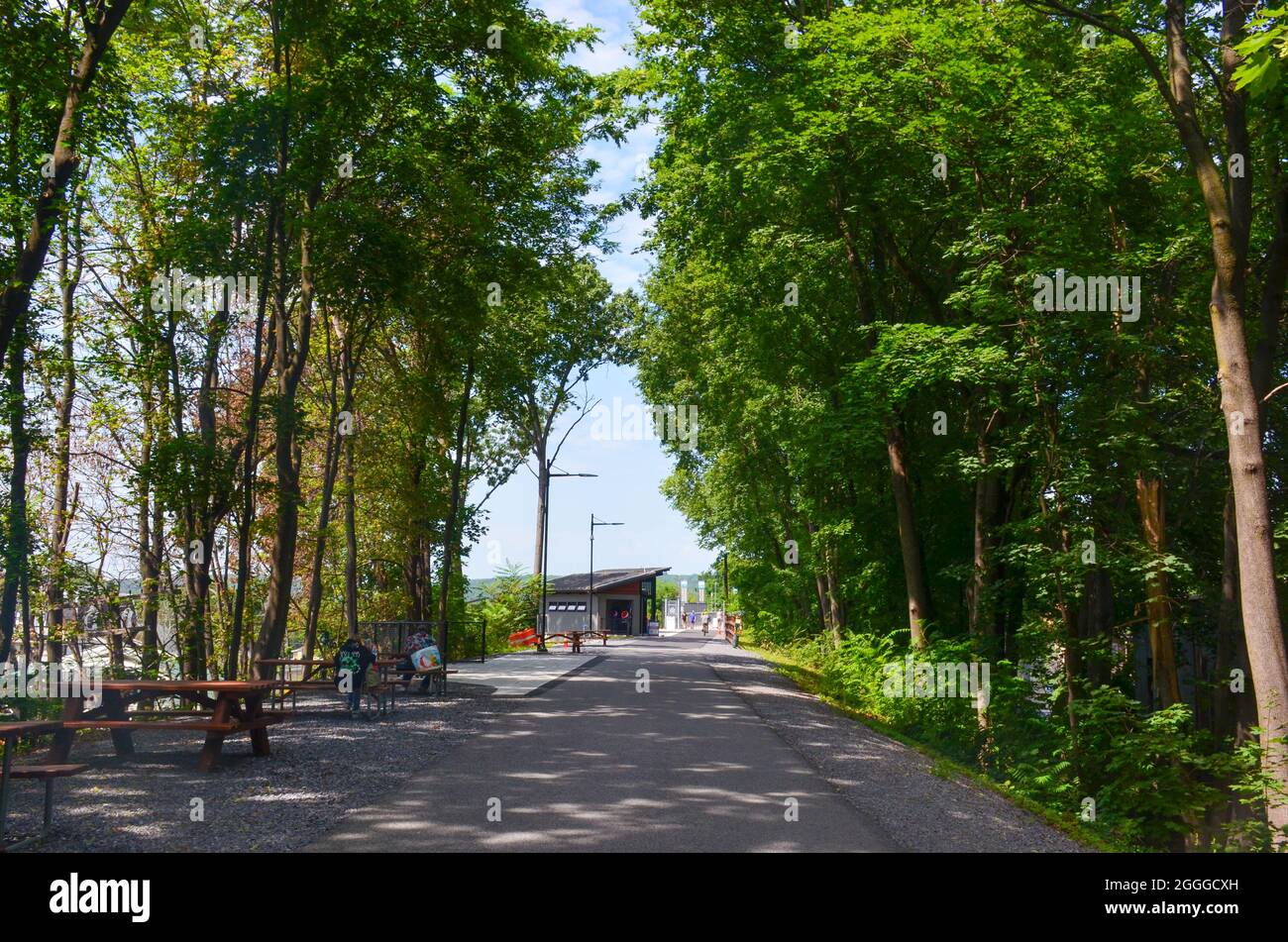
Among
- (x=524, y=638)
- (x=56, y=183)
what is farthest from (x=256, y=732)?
(x=524, y=638)

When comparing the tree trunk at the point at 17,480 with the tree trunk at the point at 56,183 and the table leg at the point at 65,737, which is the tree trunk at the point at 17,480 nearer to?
the tree trunk at the point at 56,183

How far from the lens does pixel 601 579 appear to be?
230 ft

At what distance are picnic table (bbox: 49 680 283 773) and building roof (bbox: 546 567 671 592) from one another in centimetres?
5238

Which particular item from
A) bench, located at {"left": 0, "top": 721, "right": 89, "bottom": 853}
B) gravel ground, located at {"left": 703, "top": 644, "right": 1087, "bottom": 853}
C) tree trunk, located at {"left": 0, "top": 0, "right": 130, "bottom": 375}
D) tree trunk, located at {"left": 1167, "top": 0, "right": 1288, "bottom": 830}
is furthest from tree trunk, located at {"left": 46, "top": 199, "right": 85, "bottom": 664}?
tree trunk, located at {"left": 1167, "top": 0, "right": 1288, "bottom": 830}

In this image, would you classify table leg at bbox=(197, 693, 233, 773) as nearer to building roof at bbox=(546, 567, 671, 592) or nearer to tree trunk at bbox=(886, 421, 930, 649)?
tree trunk at bbox=(886, 421, 930, 649)

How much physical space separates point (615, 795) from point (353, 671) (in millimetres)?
7394

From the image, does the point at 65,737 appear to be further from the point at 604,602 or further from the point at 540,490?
the point at 604,602

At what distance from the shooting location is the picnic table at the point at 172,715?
9133 millimetres

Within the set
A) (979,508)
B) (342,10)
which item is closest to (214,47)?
(342,10)

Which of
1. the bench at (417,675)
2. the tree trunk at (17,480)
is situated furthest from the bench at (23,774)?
the bench at (417,675)

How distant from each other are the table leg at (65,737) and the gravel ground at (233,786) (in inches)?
10.1

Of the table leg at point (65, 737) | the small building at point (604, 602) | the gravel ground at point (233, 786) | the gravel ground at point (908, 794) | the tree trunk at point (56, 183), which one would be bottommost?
the small building at point (604, 602)

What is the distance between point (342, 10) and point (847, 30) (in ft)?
26.5

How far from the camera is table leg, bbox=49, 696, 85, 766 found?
892cm
